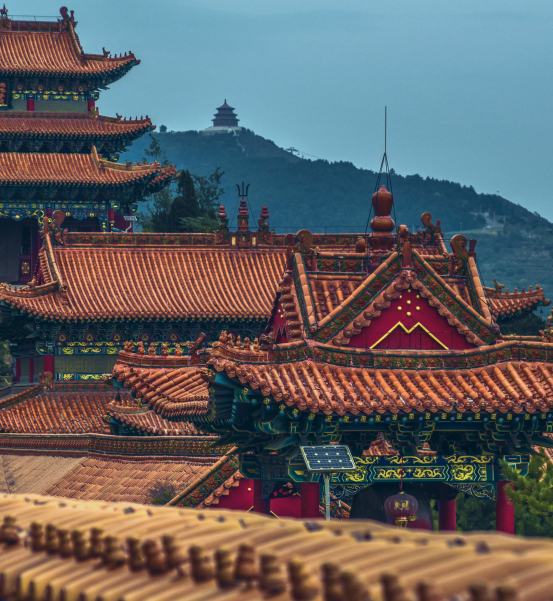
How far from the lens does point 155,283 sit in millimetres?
34750

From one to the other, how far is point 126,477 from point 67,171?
22.4 meters

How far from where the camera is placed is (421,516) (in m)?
13.4

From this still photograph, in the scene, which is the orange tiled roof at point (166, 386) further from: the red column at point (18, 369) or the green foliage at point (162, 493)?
the red column at point (18, 369)

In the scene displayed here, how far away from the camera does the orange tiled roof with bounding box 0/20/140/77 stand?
44656mm

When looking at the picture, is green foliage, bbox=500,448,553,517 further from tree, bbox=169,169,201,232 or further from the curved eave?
tree, bbox=169,169,201,232

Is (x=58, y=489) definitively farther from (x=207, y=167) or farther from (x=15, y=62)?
(x=207, y=167)

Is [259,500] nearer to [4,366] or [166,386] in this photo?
[166,386]

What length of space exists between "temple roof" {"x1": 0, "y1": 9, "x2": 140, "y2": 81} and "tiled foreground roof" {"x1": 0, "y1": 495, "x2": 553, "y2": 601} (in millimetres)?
41302

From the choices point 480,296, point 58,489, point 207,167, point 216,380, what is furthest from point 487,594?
point 207,167

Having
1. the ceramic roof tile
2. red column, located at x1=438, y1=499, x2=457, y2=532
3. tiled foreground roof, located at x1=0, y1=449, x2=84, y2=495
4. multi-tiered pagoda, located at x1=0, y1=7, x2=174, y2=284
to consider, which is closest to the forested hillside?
multi-tiered pagoda, located at x1=0, y1=7, x2=174, y2=284

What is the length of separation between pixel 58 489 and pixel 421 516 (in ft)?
40.2

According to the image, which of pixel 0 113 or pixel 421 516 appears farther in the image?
pixel 0 113

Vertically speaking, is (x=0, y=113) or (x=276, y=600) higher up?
(x=0, y=113)

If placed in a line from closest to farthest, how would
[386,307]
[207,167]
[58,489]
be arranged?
[386,307] < [58,489] < [207,167]
